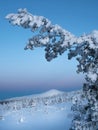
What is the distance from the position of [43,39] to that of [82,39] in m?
1.07

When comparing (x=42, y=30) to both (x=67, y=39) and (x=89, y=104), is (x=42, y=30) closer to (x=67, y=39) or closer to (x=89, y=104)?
(x=67, y=39)

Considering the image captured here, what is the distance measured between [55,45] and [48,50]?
283 millimetres

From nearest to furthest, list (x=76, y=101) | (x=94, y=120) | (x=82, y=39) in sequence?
(x=82, y=39) < (x=94, y=120) < (x=76, y=101)

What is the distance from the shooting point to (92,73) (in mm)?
9266

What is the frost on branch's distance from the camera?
29.8 feet

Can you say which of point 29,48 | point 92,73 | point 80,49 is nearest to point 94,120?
point 92,73

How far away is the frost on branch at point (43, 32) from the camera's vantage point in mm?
9078

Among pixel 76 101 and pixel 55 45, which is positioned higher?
pixel 55 45

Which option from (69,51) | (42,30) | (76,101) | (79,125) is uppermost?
(42,30)

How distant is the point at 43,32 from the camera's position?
9.31 meters

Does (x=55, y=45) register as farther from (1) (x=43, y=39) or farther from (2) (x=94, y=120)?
(2) (x=94, y=120)

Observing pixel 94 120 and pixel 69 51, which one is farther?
pixel 94 120

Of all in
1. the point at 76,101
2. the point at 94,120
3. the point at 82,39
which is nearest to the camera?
the point at 82,39

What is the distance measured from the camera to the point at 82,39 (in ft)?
30.1
